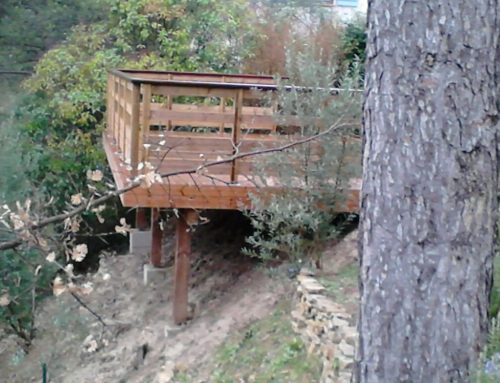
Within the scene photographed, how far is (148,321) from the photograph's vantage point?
30.5 feet

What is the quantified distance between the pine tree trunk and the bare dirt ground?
4.62 metres

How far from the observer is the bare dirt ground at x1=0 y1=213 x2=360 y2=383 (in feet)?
26.2

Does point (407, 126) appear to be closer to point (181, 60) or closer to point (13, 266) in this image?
point (13, 266)

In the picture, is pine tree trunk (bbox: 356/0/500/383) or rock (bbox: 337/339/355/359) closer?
pine tree trunk (bbox: 356/0/500/383)

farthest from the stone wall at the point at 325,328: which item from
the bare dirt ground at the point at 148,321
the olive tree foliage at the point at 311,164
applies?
the bare dirt ground at the point at 148,321

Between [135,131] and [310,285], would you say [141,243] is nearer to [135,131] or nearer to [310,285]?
[135,131]

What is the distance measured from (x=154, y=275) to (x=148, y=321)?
3.30ft

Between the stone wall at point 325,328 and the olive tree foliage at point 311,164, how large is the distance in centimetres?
45

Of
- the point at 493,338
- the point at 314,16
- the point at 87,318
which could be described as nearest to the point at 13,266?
the point at 87,318

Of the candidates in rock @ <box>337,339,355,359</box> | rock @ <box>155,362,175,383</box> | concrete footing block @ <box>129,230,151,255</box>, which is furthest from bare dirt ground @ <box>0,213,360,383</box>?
rock @ <box>337,339,355,359</box>

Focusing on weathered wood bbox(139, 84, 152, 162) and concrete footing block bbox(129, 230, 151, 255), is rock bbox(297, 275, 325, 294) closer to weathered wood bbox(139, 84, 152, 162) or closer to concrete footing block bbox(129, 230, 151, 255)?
weathered wood bbox(139, 84, 152, 162)

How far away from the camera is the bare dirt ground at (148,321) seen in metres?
7.99

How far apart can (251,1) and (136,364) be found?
10.4m

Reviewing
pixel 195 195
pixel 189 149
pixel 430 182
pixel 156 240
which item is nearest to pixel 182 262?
pixel 195 195
